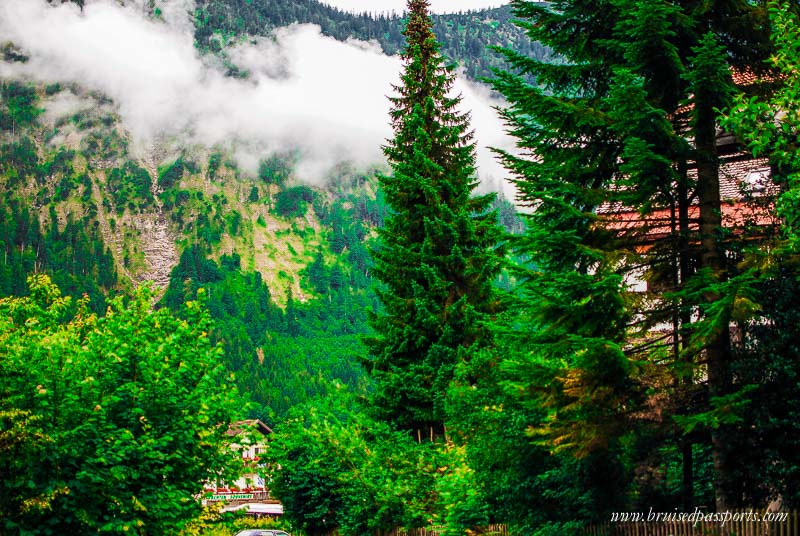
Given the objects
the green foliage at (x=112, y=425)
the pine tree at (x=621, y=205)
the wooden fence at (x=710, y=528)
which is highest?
the pine tree at (x=621, y=205)

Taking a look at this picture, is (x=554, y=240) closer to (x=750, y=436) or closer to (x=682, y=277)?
(x=682, y=277)

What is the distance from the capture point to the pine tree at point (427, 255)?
3003cm

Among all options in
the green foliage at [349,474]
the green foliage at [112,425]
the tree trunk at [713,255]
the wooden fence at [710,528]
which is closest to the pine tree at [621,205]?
the tree trunk at [713,255]

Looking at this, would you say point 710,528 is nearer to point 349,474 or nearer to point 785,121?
point 785,121

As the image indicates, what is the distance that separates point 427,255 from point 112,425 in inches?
703

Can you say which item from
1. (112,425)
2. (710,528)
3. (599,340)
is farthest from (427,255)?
(710,528)

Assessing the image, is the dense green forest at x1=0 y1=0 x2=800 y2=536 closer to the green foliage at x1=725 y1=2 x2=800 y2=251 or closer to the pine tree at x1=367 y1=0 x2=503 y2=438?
the green foliage at x1=725 y1=2 x2=800 y2=251

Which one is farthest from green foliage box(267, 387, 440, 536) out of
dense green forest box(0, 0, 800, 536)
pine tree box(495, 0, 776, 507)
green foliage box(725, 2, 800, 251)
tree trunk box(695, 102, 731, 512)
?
green foliage box(725, 2, 800, 251)

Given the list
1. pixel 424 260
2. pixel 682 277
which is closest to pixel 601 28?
pixel 682 277

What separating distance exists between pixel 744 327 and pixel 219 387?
34.2 feet

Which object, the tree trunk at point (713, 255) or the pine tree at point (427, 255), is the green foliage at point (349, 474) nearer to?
the pine tree at point (427, 255)

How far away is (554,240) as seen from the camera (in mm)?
13281

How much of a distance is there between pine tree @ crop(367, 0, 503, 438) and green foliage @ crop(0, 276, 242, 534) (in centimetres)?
1269

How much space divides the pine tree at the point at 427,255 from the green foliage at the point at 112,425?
1269 cm
